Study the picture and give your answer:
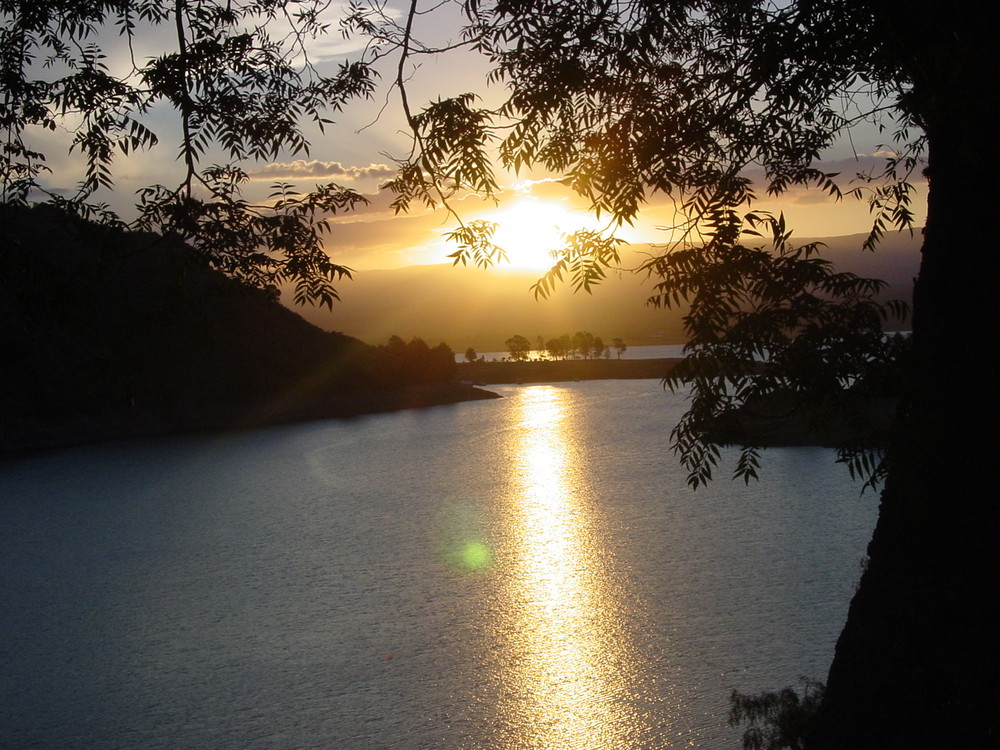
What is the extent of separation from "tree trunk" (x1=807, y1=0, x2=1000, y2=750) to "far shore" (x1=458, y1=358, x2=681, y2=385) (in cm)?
6171

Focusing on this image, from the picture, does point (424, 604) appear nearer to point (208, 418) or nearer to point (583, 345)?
point (208, 418)

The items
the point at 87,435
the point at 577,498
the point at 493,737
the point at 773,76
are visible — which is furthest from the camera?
the point at 87,435

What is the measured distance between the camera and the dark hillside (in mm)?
3949

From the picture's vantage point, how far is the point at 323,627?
11.5 metres

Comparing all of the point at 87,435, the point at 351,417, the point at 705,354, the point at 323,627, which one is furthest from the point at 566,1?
the point at 351,417

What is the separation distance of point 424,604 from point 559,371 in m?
60.6

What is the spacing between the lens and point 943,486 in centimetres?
344

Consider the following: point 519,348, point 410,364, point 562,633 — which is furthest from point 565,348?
point 562,633

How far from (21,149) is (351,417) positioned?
4204 cm

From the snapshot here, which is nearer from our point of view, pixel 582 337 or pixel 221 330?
pixel 221 330

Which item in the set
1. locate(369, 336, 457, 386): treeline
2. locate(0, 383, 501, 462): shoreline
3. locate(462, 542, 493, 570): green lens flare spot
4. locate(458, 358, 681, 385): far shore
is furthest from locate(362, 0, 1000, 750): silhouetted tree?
locate(458, 358, 681, 385): far shore

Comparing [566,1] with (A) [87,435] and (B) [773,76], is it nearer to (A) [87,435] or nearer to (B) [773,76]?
(B) [773,76]

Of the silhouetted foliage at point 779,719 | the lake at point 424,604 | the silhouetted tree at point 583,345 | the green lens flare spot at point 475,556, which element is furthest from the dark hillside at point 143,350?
the silhouetted tree at point 583,345

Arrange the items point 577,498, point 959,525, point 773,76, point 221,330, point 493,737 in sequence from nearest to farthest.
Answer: point 959,525 → point 773,76 → point 493,737 → point 577,498 → point 221,330
